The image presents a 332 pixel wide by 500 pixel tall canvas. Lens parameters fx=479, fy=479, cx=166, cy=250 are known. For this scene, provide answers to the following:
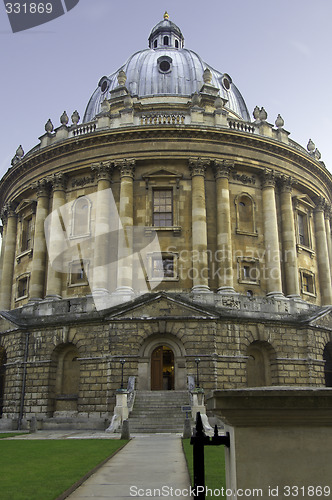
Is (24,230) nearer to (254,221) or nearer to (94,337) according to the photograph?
(94,337)

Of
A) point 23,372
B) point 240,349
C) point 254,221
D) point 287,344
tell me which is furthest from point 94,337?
point 254,221

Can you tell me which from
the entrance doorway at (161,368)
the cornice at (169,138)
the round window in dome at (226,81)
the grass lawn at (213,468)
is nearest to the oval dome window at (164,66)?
the round window in dome at (226,81)

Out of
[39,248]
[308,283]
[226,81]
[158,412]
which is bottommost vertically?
[158,412]

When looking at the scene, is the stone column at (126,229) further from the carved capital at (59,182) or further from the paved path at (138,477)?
the paved path at (138,477)

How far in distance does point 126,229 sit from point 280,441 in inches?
1211

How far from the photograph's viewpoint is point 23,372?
3241 cm

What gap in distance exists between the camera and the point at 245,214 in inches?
1491

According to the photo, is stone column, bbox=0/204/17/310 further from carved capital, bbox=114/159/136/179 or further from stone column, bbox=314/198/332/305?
stone column, bbox=314/198/332/305

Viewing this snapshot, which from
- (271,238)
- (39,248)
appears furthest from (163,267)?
(39,248)

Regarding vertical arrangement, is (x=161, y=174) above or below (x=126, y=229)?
above

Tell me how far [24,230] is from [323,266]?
1032 inches

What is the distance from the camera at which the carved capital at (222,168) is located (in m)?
36.2

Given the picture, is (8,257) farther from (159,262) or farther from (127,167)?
(159,262)

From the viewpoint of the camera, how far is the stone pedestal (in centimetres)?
402
